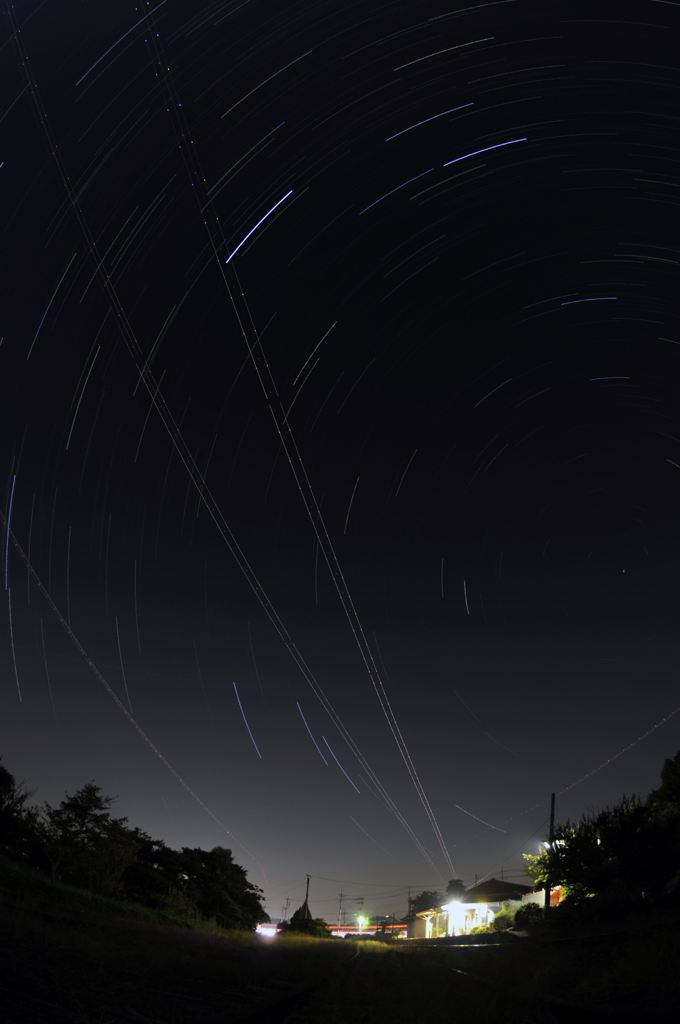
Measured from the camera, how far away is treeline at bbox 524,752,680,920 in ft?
62.5

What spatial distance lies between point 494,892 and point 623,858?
193ft

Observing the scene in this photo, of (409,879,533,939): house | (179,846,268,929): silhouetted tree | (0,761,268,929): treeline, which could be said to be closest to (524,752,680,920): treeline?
(0,761,268,929): treeline

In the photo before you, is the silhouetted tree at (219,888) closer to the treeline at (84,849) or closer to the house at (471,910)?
the treeline at (84,849)

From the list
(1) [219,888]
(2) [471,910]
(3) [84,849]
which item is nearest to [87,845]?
(3) [84,849]

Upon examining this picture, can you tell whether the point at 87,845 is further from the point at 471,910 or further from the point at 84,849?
the point at 471,910

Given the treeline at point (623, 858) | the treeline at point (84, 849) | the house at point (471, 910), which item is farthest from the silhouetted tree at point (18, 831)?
the house at point (471, 910)

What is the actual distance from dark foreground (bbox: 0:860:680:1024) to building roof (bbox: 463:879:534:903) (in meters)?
56.4

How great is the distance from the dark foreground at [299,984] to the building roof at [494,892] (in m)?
56.4

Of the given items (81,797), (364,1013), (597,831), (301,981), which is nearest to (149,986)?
(364,1013)

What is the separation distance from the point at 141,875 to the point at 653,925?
36238mm

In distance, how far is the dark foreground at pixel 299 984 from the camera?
638 cm

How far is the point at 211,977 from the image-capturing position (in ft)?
32.5

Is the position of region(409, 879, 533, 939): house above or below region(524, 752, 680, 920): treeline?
below

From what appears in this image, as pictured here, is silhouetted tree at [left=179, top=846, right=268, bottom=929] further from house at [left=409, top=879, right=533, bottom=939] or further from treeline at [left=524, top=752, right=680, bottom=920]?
treeline at [left=524, top=752, right=680, bottom=920]
